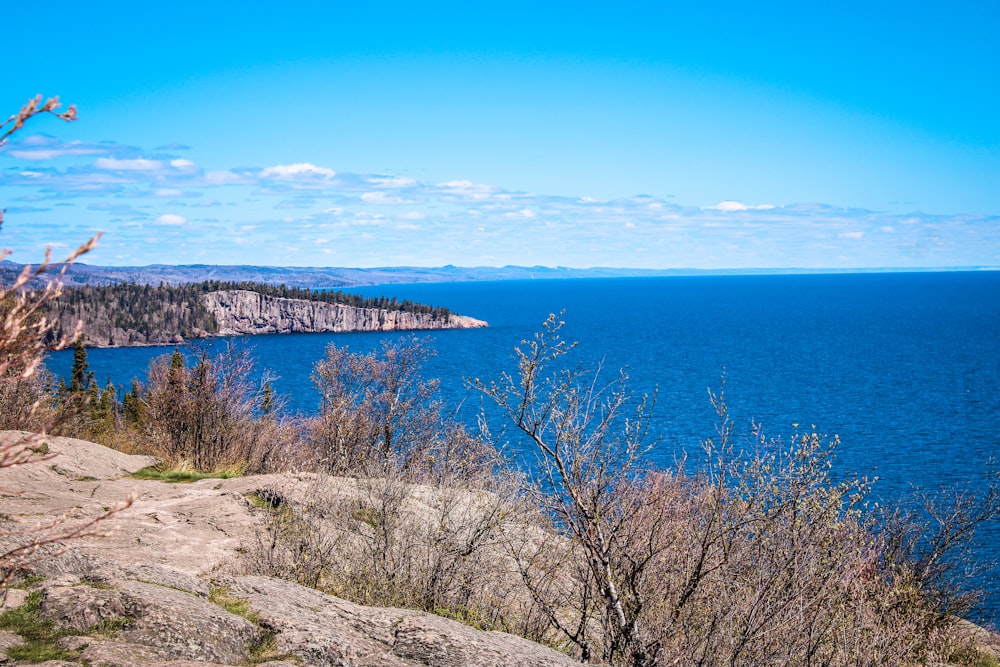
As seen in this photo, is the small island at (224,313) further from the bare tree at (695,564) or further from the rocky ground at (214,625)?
the rocky ground at (214,625)

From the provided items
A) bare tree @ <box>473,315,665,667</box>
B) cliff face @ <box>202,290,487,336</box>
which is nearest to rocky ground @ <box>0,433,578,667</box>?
bare tree @ <box>473,315,665,667</box>

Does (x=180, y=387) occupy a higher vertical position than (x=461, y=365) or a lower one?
higher

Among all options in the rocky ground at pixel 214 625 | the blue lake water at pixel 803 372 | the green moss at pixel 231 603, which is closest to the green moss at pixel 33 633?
the rocky ground at pixel 214 625

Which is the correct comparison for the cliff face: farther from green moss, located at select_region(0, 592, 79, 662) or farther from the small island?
green moss, located at select_region(0, 592, 79, 662)

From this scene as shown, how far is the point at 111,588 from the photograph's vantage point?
776 centimetres

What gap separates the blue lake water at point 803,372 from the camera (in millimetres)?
44469

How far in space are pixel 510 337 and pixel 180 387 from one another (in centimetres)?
10243

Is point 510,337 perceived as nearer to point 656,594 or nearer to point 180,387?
point 180,387

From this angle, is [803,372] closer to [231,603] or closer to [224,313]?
[231,603]

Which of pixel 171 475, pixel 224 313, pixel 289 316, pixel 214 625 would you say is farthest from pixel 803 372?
pixel 224 313

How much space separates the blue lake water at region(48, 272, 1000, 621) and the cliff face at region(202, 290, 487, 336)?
12.0 meters

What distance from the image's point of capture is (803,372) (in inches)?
3167

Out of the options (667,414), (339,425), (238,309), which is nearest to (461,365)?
(667,414)

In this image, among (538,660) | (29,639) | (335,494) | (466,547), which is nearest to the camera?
(29,639)
